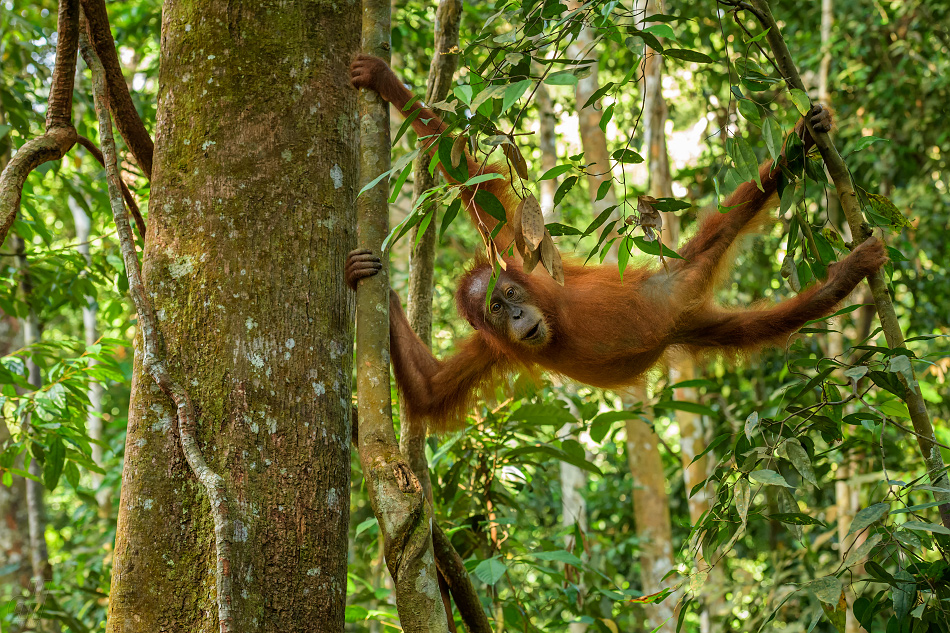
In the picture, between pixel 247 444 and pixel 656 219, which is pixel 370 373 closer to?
pixel 247 444

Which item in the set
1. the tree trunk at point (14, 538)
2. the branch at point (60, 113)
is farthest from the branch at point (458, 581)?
the tree trunk at point (14, 538)

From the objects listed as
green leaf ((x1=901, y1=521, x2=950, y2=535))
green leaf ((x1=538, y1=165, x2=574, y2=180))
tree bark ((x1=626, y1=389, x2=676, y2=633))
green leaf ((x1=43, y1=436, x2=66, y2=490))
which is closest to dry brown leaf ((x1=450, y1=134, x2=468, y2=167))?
green leaf ((x1=538, y1=165, x2=574, y2=180))

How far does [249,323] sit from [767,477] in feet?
3.84

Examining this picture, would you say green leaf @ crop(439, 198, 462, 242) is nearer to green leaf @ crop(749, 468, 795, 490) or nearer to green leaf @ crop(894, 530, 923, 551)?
green leaf @ crop(749, 468, 795, 490)

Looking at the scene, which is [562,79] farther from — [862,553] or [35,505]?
[35,505]

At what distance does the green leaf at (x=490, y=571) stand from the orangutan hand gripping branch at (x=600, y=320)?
60 centimetres

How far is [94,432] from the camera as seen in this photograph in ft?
22.7

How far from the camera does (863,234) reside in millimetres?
2021

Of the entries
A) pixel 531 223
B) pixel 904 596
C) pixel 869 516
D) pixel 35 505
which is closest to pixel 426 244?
pixel 531 223

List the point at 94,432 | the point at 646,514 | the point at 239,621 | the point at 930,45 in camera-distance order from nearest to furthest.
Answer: the point at 239,621, the point at 646,514, the point at 930,45, the point at 94,432

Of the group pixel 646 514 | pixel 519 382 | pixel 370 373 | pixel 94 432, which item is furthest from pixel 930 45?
pixel 94 432

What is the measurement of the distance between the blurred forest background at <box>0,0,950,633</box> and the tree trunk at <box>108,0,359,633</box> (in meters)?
0.30

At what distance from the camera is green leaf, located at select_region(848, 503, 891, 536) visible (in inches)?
64.5

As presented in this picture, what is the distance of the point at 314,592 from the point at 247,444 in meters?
0.32
